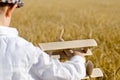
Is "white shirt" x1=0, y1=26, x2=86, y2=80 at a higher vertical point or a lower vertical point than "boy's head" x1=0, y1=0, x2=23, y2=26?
lower

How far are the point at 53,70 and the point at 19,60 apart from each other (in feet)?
0.57

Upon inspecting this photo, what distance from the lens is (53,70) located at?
2.34 meters

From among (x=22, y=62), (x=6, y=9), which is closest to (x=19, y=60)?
(x=22, y=62)

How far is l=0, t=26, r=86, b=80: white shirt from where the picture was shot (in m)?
2.24

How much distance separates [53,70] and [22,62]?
0.16m

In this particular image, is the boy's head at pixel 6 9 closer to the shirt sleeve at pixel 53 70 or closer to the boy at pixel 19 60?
the boy at pixel 19 60

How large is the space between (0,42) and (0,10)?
0.52ft

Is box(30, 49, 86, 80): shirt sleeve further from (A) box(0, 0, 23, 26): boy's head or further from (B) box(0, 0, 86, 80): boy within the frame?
(A) box(0, 0, 23, 26): boy's head

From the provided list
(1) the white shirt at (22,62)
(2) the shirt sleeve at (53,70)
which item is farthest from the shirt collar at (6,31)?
(2) the shirt sleeve at (53,70)

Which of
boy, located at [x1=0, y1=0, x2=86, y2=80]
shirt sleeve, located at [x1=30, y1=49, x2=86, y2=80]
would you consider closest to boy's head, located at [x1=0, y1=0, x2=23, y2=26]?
boy, located at [x1=0, y1=0, x2=86, y2=80]

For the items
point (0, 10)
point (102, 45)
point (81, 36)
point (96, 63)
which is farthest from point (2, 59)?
point (81, 36)

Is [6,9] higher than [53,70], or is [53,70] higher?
[6,9]

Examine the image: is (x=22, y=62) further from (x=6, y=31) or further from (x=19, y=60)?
(x=6, y=31)

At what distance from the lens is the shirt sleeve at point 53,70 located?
2.31m
